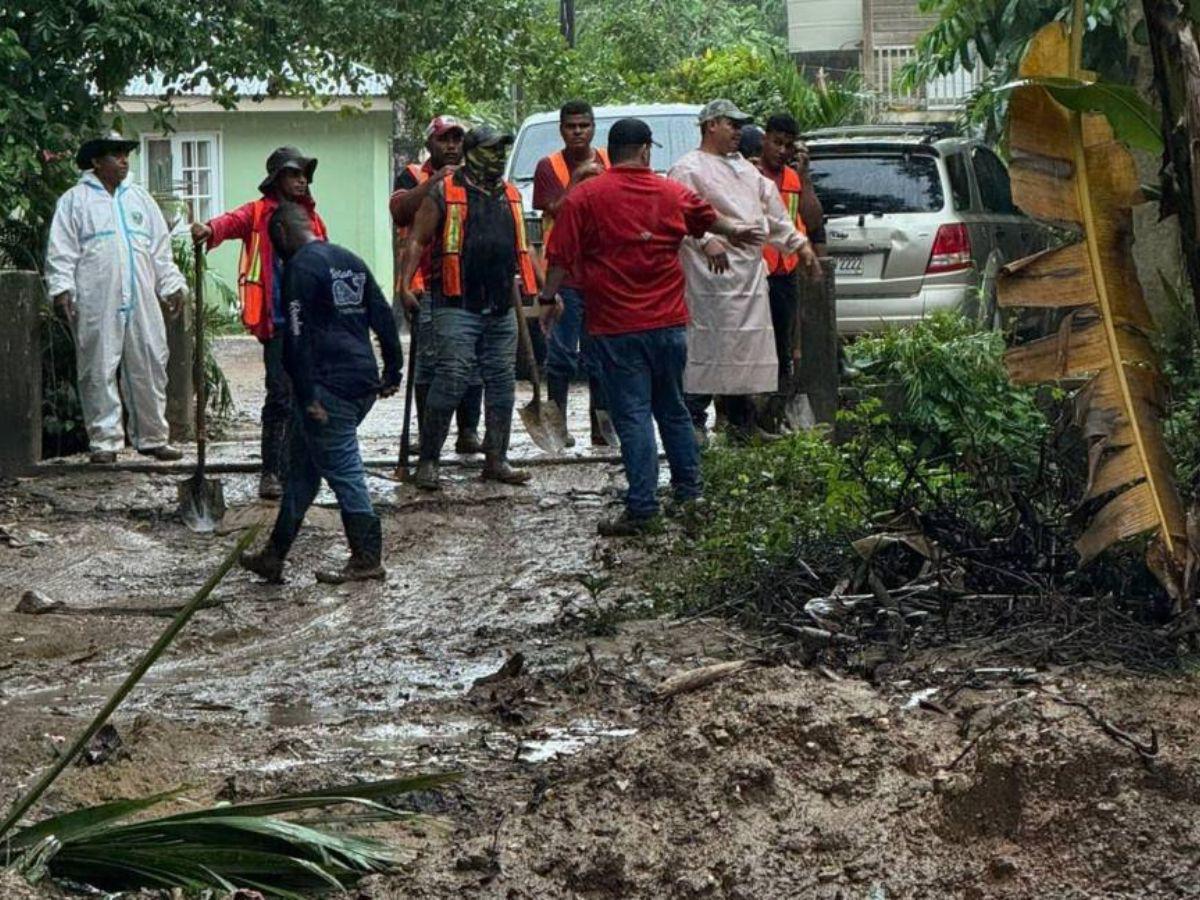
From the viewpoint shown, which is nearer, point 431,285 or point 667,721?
point 667,721

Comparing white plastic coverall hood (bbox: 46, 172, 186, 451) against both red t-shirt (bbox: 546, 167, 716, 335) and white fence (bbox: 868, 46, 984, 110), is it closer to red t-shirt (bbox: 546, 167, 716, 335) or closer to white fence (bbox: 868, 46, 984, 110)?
red t-shirt (bbox: 546, 167, 716, 335)

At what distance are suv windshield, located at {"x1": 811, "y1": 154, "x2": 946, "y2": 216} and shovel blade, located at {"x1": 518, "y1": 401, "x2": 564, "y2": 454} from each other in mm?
4379

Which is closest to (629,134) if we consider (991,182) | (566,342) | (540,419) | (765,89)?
(540,419)

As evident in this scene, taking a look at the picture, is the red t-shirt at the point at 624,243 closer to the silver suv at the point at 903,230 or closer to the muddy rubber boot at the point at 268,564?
the muddy rubber boot at the point at 268,564

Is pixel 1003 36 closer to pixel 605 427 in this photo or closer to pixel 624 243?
pixel 605 427

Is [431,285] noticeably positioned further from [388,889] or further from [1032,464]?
[388,889]

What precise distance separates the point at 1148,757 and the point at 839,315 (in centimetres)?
1080

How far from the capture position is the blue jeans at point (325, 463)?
9.70 meters

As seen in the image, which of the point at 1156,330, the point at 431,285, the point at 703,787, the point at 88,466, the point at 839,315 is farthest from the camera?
the point at 839,315

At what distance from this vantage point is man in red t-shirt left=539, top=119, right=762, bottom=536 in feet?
34.8

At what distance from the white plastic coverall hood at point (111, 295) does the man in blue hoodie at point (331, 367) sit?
363cm

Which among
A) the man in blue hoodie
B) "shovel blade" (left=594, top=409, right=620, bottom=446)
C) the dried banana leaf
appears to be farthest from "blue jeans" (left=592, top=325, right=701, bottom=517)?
the dried banana leaf

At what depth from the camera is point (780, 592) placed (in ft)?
27.0

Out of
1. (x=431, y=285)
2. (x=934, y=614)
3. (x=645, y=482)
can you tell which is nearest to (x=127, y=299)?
(x=431, y=285)
